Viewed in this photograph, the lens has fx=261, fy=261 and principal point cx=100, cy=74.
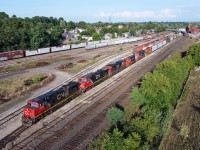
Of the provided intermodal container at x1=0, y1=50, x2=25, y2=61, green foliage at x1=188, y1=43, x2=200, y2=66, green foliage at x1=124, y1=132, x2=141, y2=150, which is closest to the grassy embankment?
intermodal container at x1=0, y1=50, x2=25, y2=61

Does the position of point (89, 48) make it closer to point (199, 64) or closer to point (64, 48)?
point (64, 48)

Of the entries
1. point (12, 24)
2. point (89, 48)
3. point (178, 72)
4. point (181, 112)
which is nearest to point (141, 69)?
point (178, 72)

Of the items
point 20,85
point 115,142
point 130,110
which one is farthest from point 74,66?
point 115,142

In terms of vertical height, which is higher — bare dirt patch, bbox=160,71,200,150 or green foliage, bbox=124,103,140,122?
green foliage, bbox=124,103,140,122

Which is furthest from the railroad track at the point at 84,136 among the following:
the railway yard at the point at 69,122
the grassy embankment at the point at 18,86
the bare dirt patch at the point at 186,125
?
the grassy embankment at the point at 18,86

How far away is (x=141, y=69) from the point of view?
6762 cm

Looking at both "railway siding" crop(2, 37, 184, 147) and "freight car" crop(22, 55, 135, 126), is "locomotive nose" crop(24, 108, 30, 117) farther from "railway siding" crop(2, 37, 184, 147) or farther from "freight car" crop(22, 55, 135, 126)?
"railway siding" crop(2, 37, 184, 147)

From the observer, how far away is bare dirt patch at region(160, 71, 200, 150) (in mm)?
30172

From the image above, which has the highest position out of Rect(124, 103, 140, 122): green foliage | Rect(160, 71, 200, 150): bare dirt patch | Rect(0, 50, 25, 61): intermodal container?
Rect(0, 50, 25, 61): intermodal container

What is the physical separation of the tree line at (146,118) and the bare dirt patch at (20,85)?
67.7ft

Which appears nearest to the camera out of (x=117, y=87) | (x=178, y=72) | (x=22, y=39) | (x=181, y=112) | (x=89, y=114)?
(x=89, y=114)

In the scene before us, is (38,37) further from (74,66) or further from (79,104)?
(79,104)

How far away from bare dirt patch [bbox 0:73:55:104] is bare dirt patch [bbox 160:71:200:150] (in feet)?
89.3

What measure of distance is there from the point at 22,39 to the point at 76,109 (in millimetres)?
75055
